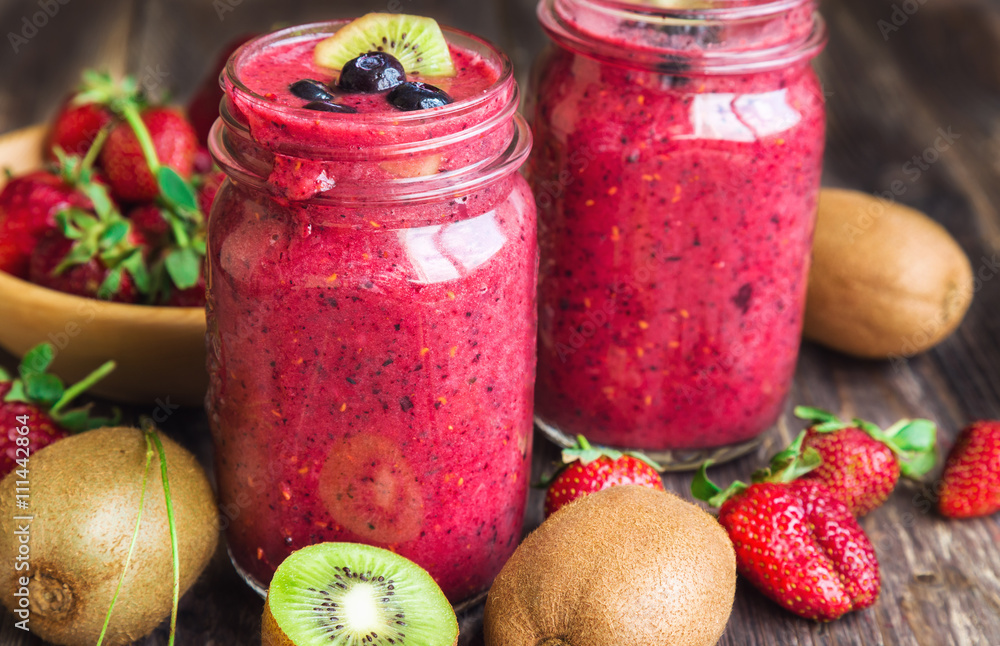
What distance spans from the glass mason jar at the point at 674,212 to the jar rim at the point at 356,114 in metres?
0.17

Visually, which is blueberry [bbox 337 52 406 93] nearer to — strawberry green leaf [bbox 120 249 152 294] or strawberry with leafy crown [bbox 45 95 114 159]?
strawberry green leaf [bbox 120 249 152 294]

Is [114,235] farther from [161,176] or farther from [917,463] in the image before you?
[917,463]

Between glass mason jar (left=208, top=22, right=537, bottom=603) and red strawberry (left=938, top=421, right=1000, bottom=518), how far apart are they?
23.2 inches

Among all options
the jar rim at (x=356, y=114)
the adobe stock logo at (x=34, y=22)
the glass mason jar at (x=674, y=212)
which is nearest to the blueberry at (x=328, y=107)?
the jar rim at (x=356, y=114)

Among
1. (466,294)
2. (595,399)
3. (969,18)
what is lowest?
(595,399)

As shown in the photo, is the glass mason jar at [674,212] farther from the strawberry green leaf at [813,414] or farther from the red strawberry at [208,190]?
the red strawberry at [208,190]

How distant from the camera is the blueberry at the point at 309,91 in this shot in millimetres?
978


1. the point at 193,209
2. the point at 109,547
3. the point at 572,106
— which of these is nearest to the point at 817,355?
the point at 572,106

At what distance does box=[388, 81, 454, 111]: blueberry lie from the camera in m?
0.95

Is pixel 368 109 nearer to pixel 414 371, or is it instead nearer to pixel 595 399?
pixel 414 371

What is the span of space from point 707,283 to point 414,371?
443 mm

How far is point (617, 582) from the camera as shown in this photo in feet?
3.23

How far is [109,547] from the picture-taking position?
40.6 inches

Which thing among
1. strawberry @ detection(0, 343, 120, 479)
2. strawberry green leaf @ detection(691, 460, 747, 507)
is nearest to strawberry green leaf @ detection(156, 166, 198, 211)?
strawberry @ detection(0, 343, 120, 479)
